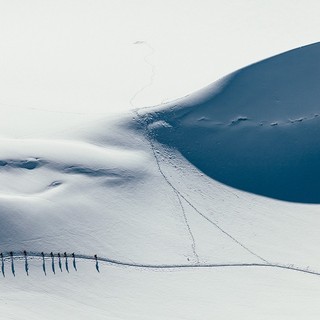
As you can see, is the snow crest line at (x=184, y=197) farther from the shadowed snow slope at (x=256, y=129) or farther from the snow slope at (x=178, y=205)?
the shadowed snow slope at (x=256, y=129)

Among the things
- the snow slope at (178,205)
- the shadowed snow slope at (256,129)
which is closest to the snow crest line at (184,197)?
the snow slope at (178,205)

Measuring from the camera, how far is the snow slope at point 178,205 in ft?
108

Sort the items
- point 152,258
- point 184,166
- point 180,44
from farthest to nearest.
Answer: point 180,44 < point 184,166 < point 152,258

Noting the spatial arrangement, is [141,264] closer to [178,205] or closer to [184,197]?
[178,205]

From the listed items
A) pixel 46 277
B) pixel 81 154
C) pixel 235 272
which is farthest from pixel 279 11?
pixel 46 277

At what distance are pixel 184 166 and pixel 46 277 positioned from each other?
42.9 feet

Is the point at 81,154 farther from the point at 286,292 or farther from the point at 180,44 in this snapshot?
the point at 180,44

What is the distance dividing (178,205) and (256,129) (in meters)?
8.95

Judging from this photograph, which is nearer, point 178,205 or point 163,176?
point 178,205

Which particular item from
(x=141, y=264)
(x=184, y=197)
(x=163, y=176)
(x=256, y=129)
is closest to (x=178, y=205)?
(x=184, y=197)

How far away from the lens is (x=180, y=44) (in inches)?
2480

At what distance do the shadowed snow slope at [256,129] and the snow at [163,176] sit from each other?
0.09 meters

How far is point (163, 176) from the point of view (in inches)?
1658

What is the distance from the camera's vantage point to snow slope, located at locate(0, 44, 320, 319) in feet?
108
